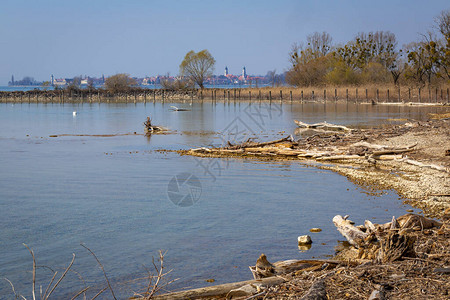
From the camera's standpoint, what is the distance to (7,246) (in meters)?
8.61

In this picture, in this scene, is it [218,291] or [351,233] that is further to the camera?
[351,233]

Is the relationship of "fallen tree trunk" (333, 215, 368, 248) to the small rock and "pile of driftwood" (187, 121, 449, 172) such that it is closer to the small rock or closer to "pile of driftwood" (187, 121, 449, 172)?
the small rock

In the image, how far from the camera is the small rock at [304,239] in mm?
8180

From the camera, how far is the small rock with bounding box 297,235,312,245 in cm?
818

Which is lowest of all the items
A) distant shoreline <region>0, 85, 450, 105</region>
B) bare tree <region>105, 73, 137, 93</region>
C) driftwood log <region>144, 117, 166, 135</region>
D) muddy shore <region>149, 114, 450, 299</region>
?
muddy shore <region>149, 114, 450, 299</region>

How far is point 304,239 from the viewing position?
8.21 m

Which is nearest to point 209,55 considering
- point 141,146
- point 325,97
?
point 325,97

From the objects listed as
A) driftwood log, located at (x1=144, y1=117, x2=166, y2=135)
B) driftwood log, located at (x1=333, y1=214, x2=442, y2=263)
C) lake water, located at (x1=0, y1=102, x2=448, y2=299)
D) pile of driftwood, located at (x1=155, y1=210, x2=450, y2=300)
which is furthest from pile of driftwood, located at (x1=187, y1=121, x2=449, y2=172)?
driftwood log, located at (x1=144, y1=117, x2=166, y2=135)

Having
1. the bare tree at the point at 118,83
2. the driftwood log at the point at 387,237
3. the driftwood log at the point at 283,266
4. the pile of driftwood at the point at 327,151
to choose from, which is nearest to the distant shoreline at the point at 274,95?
the bare tree at the point at 118,83

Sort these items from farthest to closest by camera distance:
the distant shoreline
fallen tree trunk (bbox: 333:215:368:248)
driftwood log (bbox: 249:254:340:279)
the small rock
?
1. the distant shoreline
2. the small rock
3. fallen tree trunk (bbox: 333:215:368:248)
4. driftwood log (bbox: 249:254:340:279)

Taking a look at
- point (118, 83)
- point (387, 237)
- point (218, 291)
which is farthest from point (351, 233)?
point (118, 83)

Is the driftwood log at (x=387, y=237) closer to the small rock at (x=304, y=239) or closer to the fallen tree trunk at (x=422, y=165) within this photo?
the small rock at (x=304, y=239)

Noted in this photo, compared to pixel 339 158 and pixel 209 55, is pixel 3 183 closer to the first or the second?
pixel 339 158

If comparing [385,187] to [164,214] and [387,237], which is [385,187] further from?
[387,237]
